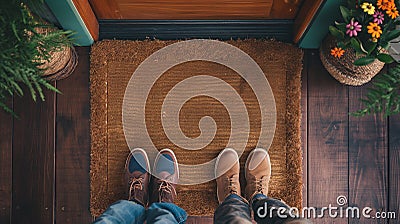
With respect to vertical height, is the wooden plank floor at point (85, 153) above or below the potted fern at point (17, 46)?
below

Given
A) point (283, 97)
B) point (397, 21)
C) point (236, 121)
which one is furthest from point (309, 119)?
point (397, 21)

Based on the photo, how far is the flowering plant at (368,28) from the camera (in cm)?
125

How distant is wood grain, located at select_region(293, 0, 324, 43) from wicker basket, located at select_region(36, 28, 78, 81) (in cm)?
73

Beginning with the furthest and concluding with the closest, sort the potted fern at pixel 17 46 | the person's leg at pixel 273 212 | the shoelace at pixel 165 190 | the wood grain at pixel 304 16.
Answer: the shoelace at pixel 165 190, the wood grain at pixel 304 16, the person's leg at pixel 273 212, the potted fern at pixel 17 46

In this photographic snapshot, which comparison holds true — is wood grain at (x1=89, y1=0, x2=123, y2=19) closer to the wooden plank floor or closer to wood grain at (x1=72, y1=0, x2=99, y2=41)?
wood grain at (x1=72, y1=0, x2=99, y2=41)

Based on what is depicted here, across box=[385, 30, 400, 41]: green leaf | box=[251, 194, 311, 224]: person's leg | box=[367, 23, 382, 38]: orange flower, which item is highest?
box=[367, 23, 382, 38]: orange flower

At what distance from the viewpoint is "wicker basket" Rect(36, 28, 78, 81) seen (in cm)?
140

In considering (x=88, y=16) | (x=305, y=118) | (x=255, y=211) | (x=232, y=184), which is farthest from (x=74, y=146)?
(x=305, y=118)

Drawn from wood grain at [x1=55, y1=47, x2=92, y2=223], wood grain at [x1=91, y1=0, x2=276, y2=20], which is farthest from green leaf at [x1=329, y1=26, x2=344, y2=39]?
wood grain at [x1=55, y1=47, x2=92, y2=223]

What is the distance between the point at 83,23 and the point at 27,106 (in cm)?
43

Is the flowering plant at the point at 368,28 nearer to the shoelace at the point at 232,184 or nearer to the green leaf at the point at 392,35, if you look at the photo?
the green leaf at the point at 392,35

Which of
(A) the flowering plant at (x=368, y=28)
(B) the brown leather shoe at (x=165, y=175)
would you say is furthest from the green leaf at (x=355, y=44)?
(B) the brown leather shoe at (x=165, y=175)

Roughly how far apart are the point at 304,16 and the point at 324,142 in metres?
0.48

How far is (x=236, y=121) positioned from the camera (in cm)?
168
